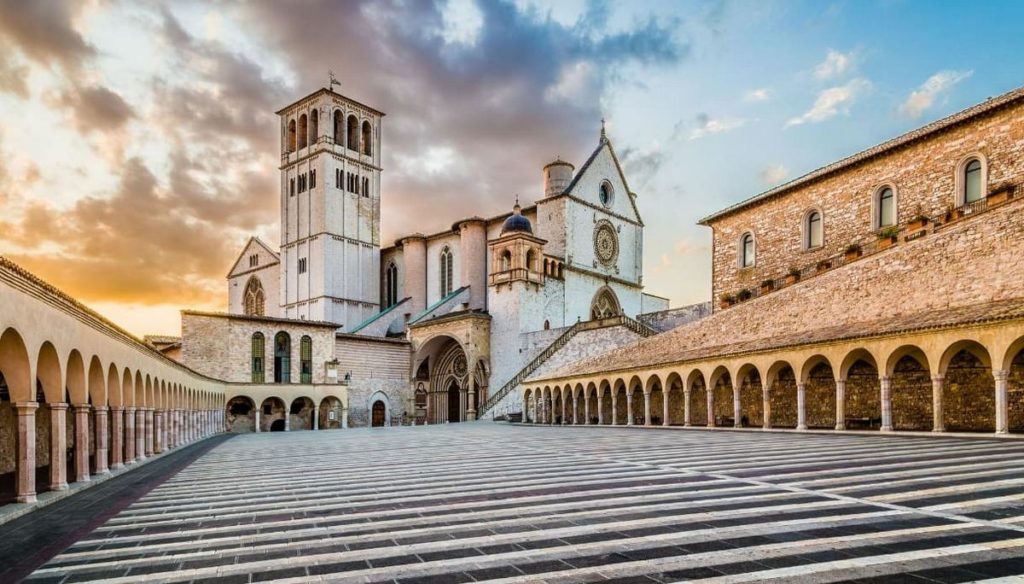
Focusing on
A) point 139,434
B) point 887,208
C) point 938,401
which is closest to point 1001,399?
point 938,401

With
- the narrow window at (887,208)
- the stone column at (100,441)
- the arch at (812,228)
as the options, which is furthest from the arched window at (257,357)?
the narrow window at (887,208)

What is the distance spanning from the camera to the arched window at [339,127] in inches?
2544

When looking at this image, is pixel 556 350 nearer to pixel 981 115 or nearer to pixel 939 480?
pixel 981 115

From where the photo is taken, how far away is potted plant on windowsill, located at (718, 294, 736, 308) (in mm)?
36097

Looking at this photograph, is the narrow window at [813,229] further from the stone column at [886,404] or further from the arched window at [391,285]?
the arched window at [391,285]

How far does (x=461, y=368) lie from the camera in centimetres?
5559

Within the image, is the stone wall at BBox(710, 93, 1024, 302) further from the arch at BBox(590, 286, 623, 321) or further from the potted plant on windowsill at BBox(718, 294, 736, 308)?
the arch at BBox(590, 286, 623, 321)

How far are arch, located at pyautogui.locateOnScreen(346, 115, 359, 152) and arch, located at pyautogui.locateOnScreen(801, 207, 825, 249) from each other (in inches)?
1752

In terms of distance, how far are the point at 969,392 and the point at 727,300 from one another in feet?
52.3

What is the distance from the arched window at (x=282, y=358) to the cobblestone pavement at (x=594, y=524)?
33.5m

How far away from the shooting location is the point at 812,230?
32969 millimetres

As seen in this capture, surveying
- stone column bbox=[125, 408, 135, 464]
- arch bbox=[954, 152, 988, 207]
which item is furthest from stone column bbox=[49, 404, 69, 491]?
arch bbox=[954, 152, 988, 207]

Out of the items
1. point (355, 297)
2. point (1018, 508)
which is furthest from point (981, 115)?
point (355, 297)

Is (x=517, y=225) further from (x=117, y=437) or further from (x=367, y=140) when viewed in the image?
(x=117, y=437)
